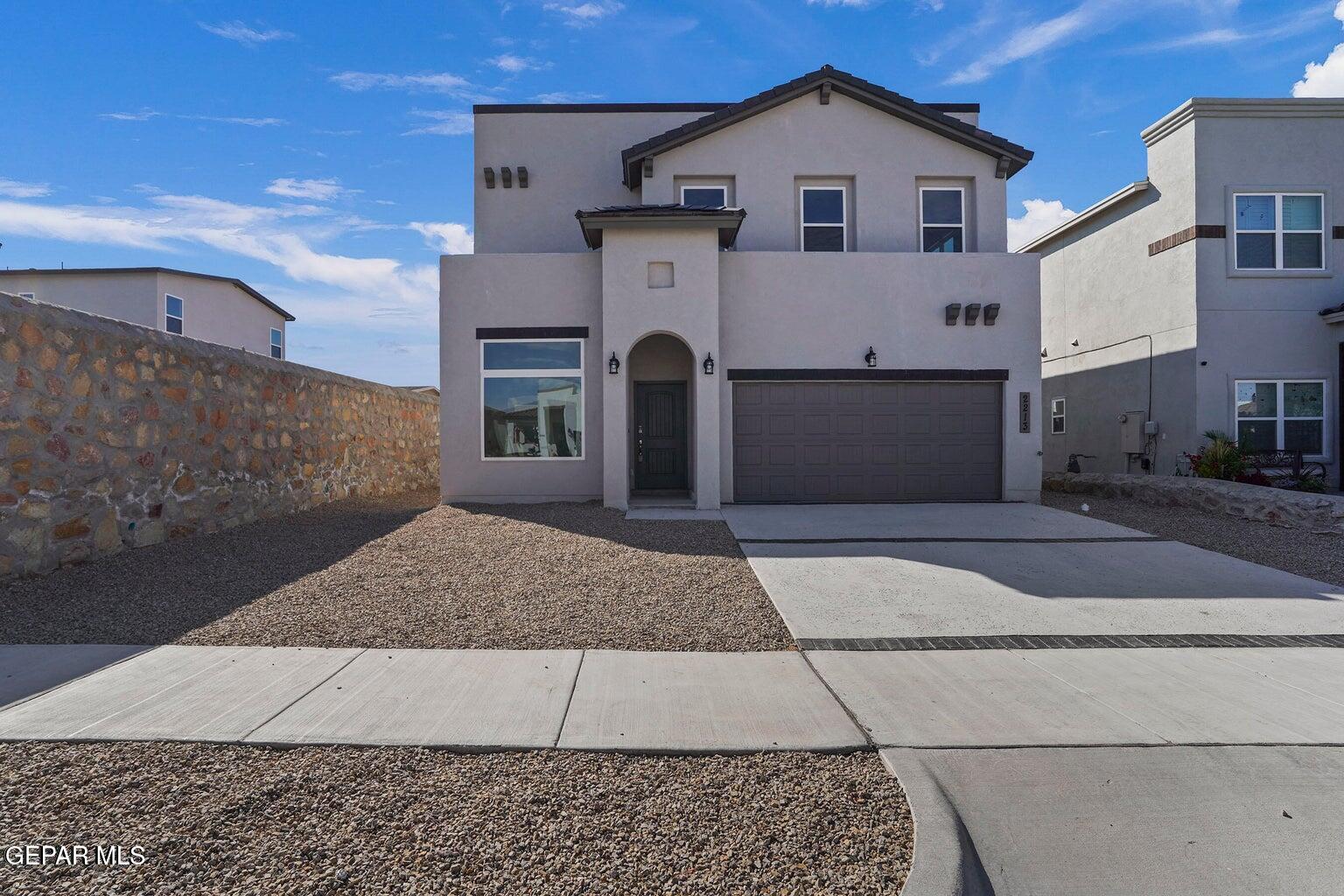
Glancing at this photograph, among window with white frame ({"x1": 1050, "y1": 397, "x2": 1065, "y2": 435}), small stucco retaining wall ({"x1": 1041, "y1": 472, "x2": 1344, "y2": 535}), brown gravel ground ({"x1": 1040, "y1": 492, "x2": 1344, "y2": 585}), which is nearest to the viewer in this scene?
brown gravel ground ({"x1": 1040, "y1": 492, "x2": 1344, "y2": 585})

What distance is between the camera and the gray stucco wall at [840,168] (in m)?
12.7

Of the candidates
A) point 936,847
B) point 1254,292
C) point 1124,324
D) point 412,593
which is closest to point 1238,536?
point 1254,292

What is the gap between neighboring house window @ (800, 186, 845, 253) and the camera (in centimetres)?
1280

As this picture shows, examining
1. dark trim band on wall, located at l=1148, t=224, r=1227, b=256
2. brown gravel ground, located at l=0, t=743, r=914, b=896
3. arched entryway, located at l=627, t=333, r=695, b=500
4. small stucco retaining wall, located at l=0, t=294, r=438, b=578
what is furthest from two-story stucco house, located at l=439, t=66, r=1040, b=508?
brown gravel ground, located at l=0, t=743, r=914, b=896

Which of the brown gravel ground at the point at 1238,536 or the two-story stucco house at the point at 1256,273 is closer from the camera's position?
the brown gravel ground at the point at 1238,536

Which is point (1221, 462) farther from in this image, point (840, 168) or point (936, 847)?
point (936, 847)

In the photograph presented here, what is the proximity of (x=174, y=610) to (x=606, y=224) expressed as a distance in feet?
26.5

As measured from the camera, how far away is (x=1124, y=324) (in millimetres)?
15367

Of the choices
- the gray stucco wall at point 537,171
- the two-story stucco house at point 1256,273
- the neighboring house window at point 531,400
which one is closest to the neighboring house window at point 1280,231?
the two-story stucco house at point 1256,273

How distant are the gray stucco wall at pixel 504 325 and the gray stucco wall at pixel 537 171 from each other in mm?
2646

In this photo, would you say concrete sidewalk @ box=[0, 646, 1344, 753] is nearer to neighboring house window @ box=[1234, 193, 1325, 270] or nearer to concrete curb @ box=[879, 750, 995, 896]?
concrete curb @ box=[879, 750, 995, 896]

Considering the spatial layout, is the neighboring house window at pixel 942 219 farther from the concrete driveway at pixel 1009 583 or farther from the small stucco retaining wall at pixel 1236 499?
the concrete driveway at pixel 1009 583

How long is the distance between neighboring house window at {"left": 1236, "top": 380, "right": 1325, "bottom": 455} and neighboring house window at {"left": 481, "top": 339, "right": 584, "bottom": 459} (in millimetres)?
13464

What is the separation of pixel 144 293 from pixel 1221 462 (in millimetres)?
28156
